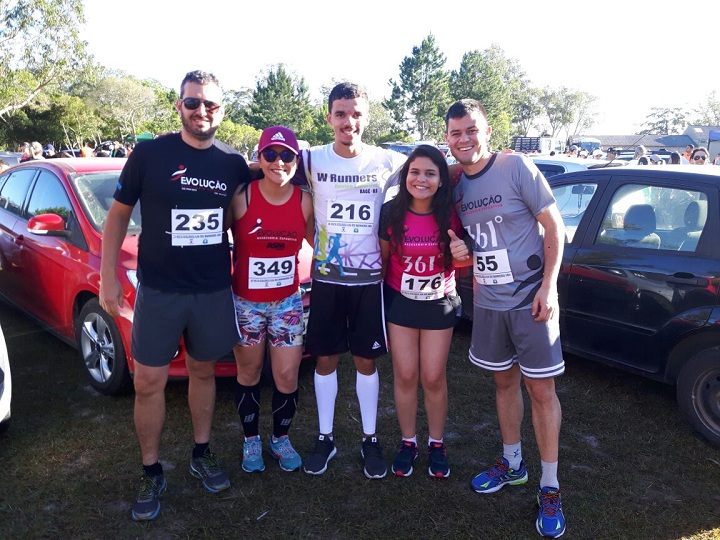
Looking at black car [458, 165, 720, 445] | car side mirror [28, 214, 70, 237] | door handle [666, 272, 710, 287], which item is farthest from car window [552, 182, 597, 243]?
car side mirror [28, 214, 70, 237]

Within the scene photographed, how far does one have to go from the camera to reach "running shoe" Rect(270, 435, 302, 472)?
3002 mm

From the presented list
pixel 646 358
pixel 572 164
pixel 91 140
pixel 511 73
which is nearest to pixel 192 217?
pixel 646 358

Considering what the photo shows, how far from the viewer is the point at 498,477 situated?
Result: 2.86 metres

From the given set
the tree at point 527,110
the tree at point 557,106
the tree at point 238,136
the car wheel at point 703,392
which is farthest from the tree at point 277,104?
the car wheel at point 703,392

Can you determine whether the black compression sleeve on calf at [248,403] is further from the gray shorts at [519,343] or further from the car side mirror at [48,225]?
the car side mirror at [48,225]

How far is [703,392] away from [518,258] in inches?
65.9

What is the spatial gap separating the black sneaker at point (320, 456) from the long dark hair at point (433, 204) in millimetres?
1165

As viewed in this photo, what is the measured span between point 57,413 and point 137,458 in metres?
0.86

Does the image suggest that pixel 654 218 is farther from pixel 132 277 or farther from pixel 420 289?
pixel 132 277

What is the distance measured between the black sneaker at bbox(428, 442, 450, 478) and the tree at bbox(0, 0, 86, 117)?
1218 inches

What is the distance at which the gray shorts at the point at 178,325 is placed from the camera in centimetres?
256

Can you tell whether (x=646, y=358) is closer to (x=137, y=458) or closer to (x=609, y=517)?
(x=609, y=517)

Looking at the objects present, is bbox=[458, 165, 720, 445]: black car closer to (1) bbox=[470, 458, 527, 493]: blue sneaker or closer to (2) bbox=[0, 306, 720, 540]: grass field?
(2) bbox=[0, 306, 720, 540]: grass field

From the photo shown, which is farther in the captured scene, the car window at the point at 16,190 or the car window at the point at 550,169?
the car window at the point at 550,169
